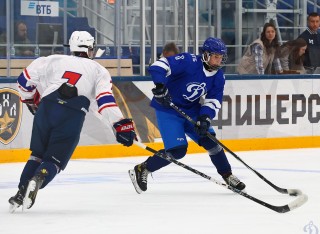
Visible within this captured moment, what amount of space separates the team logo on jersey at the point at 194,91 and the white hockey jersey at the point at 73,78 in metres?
0.99

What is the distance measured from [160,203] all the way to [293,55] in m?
4.99

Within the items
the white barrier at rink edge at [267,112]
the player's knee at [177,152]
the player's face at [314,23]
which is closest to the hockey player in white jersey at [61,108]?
the player's knee at [177,152]

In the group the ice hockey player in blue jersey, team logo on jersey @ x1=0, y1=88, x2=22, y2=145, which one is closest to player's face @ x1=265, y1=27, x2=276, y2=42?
team logo on jersey @ x1=0, y1=88, x2=22, y2=145

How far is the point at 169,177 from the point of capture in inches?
316

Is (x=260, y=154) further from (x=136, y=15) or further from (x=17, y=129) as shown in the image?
(x=17, y=129)

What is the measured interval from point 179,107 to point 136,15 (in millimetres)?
3264

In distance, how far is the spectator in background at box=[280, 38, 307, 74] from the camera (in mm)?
10922

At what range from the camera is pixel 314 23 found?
1097 cm

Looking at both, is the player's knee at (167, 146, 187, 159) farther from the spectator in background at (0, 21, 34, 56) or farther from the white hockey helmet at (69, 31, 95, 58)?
the spectator in background at (0, 21, 34, 56)

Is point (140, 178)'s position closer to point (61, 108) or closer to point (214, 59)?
point (214, 59)

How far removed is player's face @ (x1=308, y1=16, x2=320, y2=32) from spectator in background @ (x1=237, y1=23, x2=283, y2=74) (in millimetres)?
435

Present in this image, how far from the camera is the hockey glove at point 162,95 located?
6.66 meters

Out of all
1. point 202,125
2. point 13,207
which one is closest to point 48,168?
point 13,207

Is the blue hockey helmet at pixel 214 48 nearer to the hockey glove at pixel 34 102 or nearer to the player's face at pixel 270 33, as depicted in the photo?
the hockey glove at pixel 34 102
